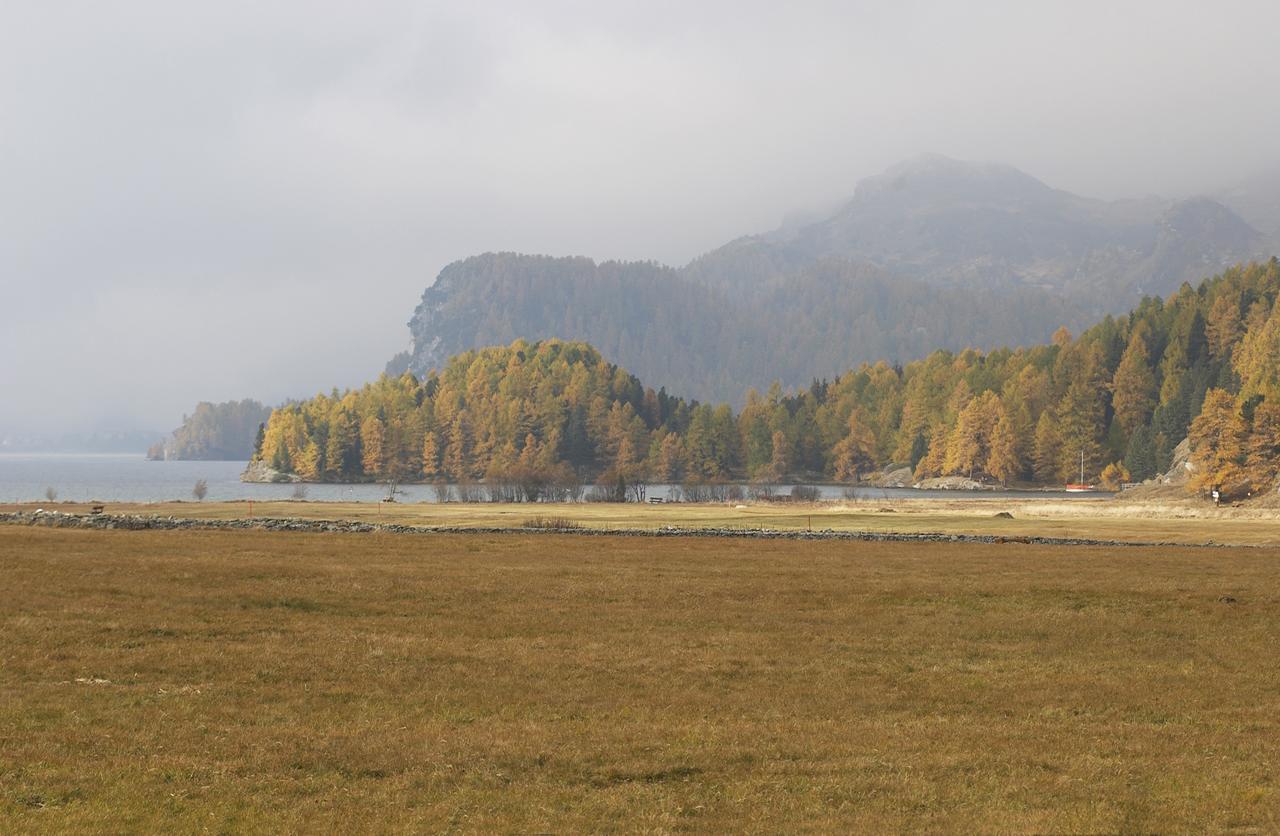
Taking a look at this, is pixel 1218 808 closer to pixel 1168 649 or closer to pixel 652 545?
pixel 1168 649

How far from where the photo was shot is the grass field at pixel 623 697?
50.1 feet

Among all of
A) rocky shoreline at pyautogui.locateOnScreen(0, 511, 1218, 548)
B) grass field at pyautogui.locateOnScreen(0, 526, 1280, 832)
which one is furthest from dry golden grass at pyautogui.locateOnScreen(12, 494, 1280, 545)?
grass field at pyautogui.locateOnScreen(0, 526, 1280, 832)

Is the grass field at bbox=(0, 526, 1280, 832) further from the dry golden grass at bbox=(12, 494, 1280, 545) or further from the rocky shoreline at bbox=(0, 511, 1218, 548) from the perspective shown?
the dry golden grass at bbox=(12, 494, 1280, 545)

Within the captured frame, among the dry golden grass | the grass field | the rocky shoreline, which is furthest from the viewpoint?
the dry golden grass

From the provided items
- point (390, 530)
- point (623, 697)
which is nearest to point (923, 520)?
point (390, 530)

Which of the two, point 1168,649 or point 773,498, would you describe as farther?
point 773,498

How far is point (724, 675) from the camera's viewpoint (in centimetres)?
2541

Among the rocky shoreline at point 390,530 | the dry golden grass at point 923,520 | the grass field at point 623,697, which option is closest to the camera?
the grass field at point 623,697

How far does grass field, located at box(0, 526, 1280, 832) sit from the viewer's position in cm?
1528

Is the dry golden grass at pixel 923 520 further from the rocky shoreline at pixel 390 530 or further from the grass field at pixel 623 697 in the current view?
the grass field at pixel 623 697

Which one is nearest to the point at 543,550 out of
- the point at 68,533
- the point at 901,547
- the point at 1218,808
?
the point at 901,547

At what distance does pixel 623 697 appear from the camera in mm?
22922

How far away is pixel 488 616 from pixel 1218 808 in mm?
21954

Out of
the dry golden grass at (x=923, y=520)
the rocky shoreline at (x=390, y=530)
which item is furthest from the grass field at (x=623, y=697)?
the dry golden grass at (x=923, y=520)
